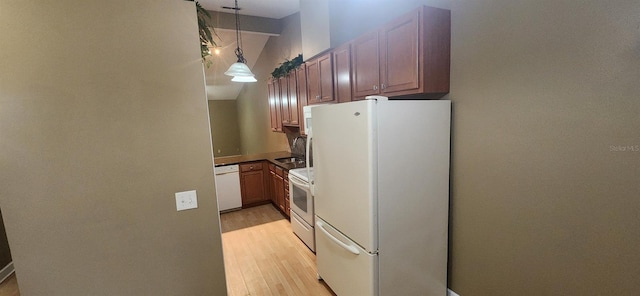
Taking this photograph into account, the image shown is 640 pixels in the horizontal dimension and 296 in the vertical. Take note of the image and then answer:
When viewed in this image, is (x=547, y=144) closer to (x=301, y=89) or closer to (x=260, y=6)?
(x=301, y=89)

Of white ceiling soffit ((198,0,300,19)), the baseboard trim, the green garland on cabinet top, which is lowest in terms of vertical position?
the baseboard trim

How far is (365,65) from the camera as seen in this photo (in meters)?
2.28

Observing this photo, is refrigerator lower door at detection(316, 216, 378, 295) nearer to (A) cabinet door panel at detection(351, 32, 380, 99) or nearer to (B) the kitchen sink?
(A) cabinet door panel at detection(351, 32, 380, 99)

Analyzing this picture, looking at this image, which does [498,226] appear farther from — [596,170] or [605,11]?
[605,11]

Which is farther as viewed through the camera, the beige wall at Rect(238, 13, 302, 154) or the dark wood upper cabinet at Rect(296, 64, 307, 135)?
the beige wall at Rect(238, 13, 302, 154)

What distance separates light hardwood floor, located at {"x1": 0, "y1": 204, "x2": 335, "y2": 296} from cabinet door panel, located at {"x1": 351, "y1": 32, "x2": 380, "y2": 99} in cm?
185

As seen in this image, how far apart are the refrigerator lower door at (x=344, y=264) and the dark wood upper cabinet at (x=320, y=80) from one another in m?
1.44

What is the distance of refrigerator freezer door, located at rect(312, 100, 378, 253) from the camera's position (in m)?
1.64

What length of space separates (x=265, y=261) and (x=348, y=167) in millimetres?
1721

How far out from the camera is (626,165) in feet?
3.91

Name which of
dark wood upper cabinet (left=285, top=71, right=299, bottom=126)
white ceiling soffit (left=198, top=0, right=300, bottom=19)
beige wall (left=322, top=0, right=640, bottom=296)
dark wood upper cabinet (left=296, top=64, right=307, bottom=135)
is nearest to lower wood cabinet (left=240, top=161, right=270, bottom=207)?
dark wood upper cabinet (left=285, top=71, right=299, bottom=126)

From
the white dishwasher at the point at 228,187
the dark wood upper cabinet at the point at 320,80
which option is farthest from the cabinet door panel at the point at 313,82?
the white dishwasher at the point at 228,187

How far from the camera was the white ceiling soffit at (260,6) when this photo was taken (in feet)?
12.5

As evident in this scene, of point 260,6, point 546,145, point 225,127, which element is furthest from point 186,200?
point 225,127
